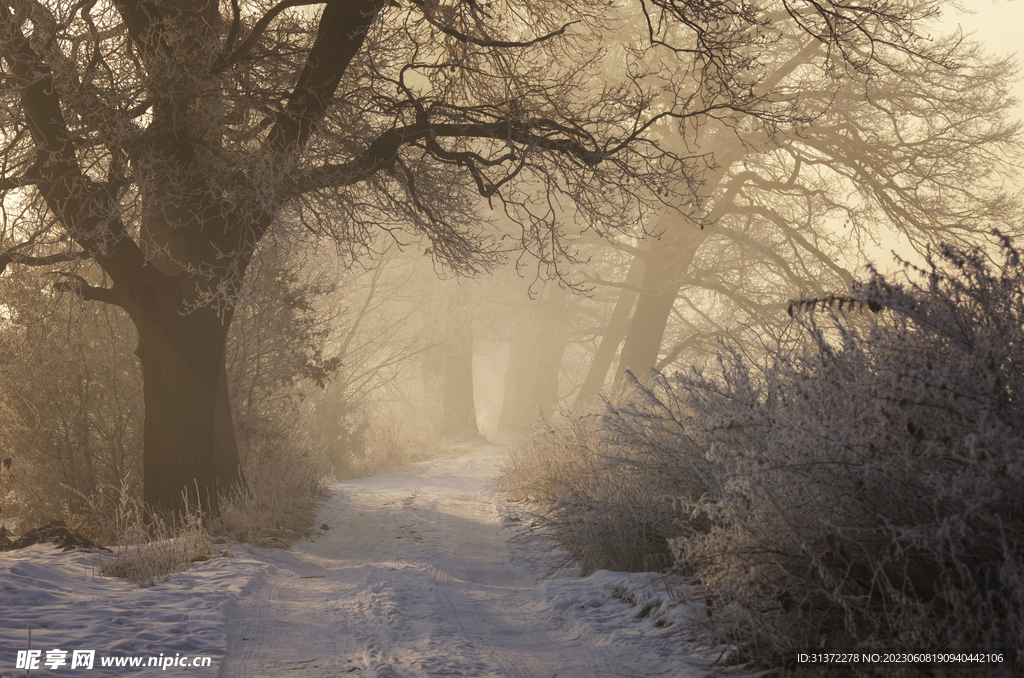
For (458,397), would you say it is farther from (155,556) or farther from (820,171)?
(155,556)

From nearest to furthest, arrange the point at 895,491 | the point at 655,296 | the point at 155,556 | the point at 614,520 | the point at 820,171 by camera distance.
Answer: the point at 895,491 → the point at 155,556 → the point at 614,520 → the point at 820,171 → the point at 655,296

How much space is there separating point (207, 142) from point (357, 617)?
526cm

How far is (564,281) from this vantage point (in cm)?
691

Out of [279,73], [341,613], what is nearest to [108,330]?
[279,73]

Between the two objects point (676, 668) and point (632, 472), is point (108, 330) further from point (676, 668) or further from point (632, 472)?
point (676, 668)

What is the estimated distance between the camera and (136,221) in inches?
340

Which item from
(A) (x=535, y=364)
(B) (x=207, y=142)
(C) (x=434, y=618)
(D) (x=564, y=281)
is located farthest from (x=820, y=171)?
(A) (x=535, y=364)

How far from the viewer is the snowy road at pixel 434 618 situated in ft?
12.1

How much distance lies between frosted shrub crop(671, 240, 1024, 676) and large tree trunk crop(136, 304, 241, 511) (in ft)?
18.7

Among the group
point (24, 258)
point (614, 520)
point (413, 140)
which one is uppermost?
point (413, 140)

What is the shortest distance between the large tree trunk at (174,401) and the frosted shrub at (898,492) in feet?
18.7

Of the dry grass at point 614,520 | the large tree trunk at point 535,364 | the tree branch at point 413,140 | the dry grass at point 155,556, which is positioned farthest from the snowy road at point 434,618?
the large tree trunk at point 535,364

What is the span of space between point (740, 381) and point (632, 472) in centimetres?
142

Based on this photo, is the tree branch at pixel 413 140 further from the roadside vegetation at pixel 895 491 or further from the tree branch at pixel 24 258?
the roadside vegetation at pixel 895 491
